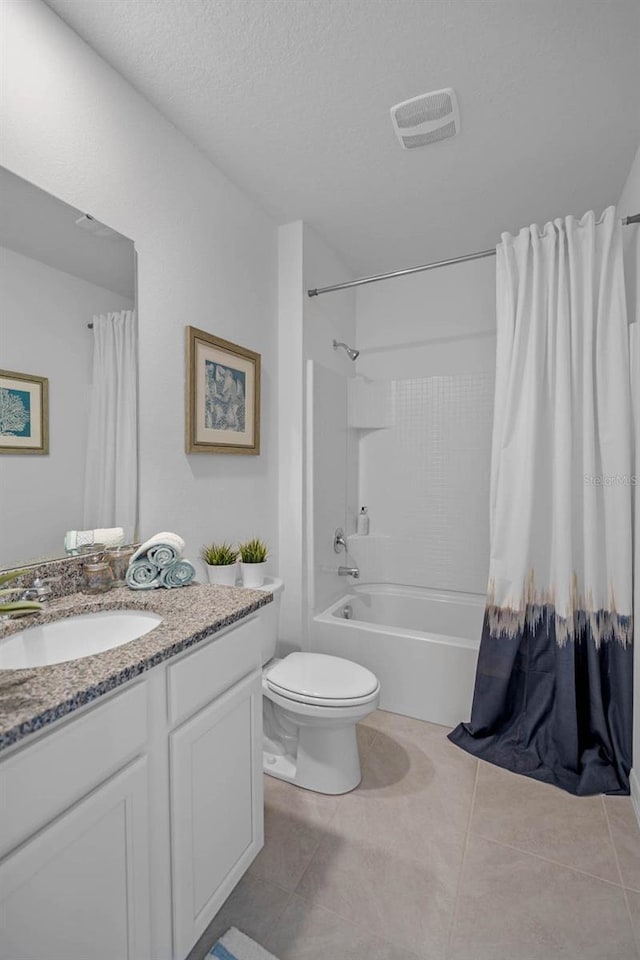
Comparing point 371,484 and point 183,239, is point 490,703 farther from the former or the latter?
point 183,239

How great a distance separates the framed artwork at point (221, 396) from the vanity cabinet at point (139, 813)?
924mm

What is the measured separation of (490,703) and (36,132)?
2.64m

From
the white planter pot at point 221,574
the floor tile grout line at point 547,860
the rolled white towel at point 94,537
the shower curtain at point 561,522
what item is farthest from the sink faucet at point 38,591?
the shower curtain at point 561,522

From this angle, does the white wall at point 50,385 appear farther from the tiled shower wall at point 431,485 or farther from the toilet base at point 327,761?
the tiled shower wall at point 431,485

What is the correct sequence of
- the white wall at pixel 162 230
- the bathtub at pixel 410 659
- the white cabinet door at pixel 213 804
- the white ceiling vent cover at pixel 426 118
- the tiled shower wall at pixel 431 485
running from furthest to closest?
the tiled shower wall at pixel 431 485 → the bathtub at pixel 410 659 → the white ceiling vent cover at pixel 426 118 → the white wall at pixel 162 230 → the white cabinet door at pixel 213 804

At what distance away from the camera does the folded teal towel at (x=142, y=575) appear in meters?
1.48

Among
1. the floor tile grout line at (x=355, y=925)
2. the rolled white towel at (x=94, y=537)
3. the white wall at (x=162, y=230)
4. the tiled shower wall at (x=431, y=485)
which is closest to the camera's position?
the floor tile grout line at (x=355, y=925)

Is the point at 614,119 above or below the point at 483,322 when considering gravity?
above

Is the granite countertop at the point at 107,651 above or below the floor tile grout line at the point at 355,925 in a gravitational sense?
above

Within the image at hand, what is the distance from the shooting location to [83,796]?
86cm

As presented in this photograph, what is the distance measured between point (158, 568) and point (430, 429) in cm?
206

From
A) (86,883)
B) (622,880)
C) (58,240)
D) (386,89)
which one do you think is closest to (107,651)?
(86,883)

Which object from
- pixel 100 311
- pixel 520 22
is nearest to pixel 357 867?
pixel 100 311

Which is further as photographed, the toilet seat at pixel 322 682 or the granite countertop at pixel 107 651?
the toilet seat at pixel 322 682
